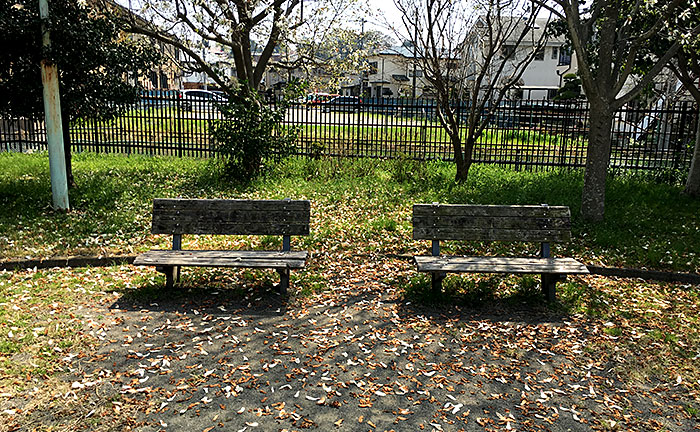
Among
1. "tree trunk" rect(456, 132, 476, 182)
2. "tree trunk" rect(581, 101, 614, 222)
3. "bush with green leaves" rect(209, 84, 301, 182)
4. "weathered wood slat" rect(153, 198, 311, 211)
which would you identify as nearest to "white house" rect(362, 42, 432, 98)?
"tree trunk" rect(456, 132, 476, 182)

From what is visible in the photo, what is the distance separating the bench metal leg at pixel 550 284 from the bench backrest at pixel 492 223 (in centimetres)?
44

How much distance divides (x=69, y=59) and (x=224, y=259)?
5176 mm

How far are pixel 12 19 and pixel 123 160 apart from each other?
500 centimetres

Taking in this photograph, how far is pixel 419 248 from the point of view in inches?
296

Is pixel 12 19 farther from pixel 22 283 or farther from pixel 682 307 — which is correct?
pixel 682 307

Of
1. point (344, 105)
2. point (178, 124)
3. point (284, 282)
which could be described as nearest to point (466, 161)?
point (344, 105)

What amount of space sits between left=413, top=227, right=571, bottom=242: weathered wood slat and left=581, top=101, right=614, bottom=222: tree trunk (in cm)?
251

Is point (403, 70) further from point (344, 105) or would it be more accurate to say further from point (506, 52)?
point (506, 52)

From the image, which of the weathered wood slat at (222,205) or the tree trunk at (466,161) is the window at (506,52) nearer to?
the tree trunk at (466,161)

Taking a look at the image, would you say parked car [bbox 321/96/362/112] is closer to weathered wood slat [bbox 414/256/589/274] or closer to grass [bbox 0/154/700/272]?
grass [bbox 0/154/700/272]

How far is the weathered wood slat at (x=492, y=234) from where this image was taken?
5969 millimetres

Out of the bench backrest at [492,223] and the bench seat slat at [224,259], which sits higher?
the bench backrest at [492,223]

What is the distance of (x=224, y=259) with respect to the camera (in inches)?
225

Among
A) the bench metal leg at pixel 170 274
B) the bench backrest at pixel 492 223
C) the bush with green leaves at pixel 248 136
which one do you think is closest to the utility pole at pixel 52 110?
the bush with green leaves at pixel 248 136
